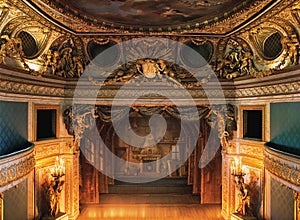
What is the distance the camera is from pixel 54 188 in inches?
267

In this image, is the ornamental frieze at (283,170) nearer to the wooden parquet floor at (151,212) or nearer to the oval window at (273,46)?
the oval window at (273,46)

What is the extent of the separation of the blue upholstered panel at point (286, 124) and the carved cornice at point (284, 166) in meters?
0.59

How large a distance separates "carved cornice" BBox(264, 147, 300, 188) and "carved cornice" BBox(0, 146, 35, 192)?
4.97 meters

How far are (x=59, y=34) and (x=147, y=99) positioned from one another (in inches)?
115

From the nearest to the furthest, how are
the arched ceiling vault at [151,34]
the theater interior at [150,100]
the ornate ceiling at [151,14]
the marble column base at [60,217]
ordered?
the ornate ceiling at [151,14] < the arched ceiling vault at [151,34] < the theater interior at [150,100] < the marble column base at [60,217]

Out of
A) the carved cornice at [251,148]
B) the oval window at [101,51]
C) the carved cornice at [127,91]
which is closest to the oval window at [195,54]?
the carved cornice at [127,91]

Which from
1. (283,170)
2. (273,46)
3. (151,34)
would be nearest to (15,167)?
(151,34)

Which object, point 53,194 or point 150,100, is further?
point 150,100

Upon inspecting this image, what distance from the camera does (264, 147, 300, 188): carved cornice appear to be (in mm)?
4407

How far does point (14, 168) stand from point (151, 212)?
4829mm

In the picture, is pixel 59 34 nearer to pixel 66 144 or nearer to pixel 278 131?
pixel 66 144

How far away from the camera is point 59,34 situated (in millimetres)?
6652

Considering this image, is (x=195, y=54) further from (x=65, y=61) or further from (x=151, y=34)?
(x=65, y=61)

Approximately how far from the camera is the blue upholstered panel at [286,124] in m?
5.41
